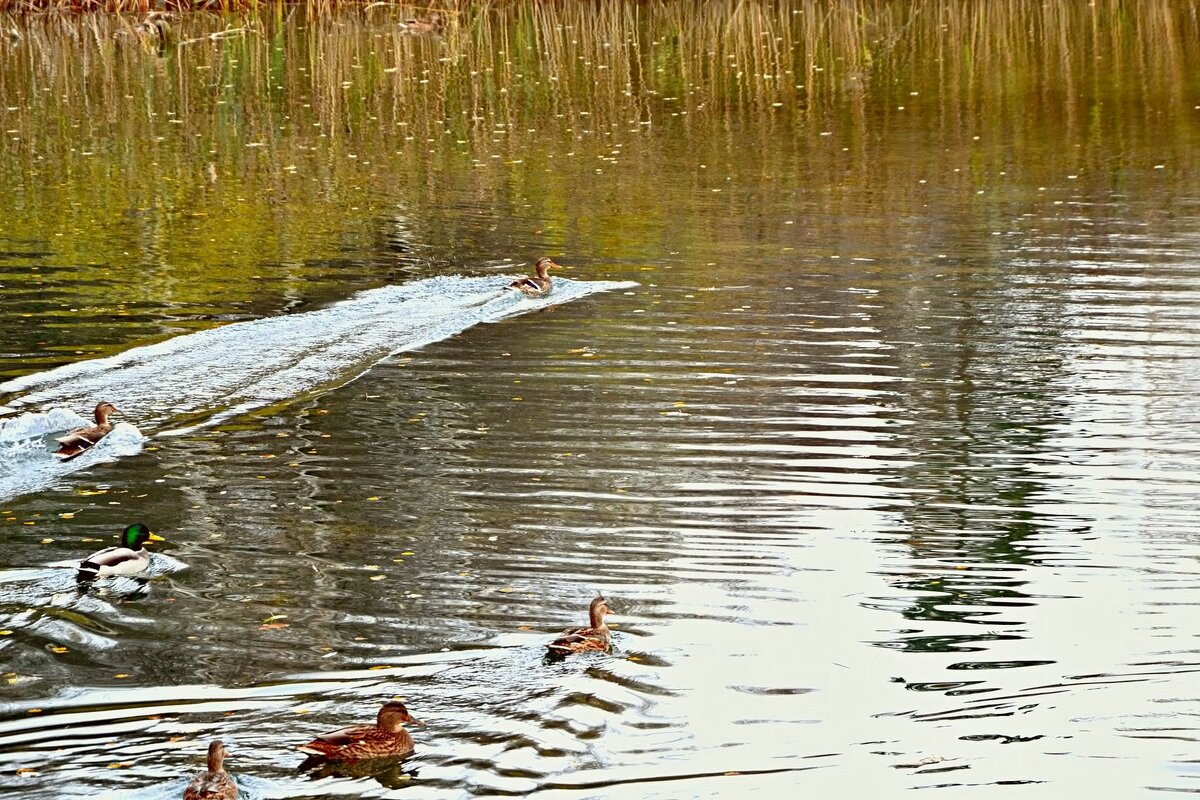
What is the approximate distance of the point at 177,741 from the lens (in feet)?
29.0

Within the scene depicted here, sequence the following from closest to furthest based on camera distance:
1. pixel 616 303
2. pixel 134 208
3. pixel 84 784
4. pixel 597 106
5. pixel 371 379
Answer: pixel 84 784, pixel 371 379, pixel 616 303, pixel 134 208, pixel 597 106

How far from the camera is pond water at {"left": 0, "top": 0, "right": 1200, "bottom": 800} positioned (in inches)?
358

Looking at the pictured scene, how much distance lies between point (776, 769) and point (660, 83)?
95.1ft

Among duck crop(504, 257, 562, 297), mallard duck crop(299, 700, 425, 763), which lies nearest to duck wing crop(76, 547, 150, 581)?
mallard duck crop(299, 700, 425, 763)

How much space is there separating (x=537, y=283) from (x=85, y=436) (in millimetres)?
6687

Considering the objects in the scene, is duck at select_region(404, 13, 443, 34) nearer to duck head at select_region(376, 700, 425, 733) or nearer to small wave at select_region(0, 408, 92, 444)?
small wave at select_region(0, 408, 92, 444)

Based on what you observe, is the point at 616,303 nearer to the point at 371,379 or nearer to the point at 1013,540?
the point at 371,379

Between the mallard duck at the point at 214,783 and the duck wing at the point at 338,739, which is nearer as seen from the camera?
the mallard duck at the point at 214,783

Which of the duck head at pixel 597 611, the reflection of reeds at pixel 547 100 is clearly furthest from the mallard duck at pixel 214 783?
the reflection of reeds at pixel 547 100

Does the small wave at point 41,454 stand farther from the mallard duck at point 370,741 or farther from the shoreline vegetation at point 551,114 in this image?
the mallard duck at point 370,741

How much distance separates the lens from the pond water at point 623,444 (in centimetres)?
910

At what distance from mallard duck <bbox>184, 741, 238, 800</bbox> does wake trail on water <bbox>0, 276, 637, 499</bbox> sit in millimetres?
6312

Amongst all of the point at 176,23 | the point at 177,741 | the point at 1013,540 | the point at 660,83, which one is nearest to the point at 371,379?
the point at 1013,540

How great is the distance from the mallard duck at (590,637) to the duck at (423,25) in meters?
36.2
